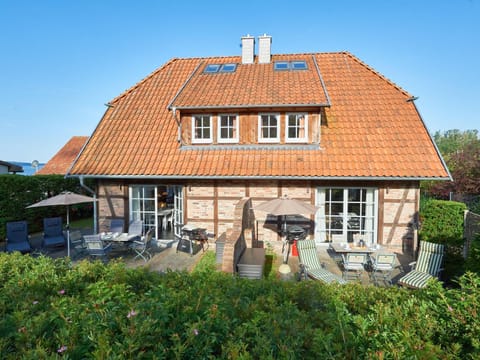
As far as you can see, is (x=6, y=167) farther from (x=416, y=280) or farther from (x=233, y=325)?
(x=416, y=280)

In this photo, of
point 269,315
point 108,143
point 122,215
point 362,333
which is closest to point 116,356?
point 269,315

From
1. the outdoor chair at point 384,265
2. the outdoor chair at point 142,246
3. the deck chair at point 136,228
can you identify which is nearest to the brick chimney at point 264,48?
the deck chair at point 136,228

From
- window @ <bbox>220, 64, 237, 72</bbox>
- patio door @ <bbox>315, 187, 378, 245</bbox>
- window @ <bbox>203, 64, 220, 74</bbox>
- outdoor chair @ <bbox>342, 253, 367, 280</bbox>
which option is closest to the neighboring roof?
window @ <bbox>203, 64, 220, 74</bbox>

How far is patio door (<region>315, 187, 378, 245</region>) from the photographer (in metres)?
9.75

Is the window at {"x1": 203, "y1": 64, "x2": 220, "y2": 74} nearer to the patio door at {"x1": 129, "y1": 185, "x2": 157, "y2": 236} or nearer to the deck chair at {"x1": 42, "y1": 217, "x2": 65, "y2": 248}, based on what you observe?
the patio door at {"x1": 129, "y1": 185, "x2": 157, "y2": 236}

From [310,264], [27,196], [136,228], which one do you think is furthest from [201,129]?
[27,196]

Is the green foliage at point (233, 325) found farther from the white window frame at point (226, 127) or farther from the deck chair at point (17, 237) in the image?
the white window frame at point (226, 127)

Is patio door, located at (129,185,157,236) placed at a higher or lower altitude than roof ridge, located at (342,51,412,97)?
lower

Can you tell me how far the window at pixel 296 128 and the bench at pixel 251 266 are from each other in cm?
492

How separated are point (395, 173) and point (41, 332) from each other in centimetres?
972

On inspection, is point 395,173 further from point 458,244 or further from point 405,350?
point 405,350

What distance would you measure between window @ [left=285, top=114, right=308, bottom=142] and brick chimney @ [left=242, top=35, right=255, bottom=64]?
15.8 ft

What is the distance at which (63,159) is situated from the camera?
2433 centimetres

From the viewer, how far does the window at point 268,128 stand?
10.6 m
